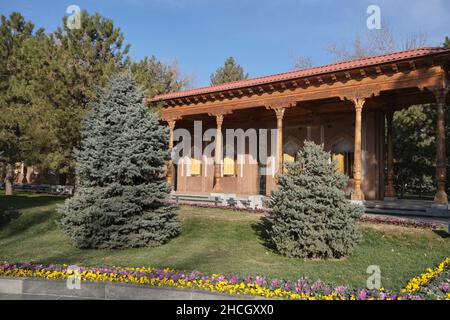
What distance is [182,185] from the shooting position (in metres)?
22.8

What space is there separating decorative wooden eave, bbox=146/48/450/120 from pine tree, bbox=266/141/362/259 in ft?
19.7

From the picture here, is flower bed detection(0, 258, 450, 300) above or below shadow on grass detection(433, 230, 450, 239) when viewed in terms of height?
below

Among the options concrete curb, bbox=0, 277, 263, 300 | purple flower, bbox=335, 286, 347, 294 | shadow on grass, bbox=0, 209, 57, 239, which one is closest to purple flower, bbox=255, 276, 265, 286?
concrete curb, bbox=0, 277, 263, 300

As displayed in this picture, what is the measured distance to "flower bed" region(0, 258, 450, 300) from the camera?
507 cm

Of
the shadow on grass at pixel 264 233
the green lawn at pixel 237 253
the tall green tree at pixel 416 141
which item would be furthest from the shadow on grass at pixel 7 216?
the tall green tree at pixel 416 141

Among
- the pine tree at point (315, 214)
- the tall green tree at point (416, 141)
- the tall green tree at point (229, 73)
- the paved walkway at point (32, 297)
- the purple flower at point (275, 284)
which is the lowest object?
the paved walkway at point (32, 297)

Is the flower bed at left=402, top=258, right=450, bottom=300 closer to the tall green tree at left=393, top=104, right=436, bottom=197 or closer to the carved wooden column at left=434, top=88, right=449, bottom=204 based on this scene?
the carved wooden column at left=434, top=88, right=449, bottom=204

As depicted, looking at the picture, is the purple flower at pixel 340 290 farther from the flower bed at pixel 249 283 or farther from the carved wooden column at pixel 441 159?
the carved wooden column at pixel 441 159

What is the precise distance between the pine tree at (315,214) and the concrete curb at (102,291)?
337cm

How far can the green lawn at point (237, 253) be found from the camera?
696cm

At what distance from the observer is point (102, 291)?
17.6ft

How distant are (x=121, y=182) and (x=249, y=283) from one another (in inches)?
195

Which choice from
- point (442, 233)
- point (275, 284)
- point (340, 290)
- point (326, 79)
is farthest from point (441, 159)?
point (275, 284)

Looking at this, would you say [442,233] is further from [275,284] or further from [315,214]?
[275,284]
